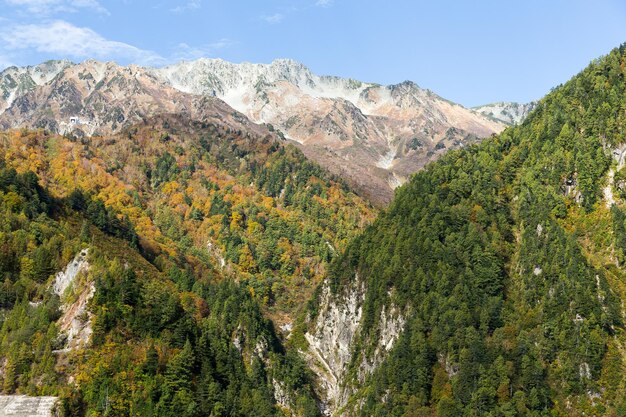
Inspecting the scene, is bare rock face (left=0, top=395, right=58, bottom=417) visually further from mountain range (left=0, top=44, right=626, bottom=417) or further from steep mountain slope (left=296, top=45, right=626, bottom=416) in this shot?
steep mountain slope (left=296, top=45, right=626, bottom=416)

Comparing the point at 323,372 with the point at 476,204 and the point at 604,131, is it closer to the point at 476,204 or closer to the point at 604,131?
the point at 476,204

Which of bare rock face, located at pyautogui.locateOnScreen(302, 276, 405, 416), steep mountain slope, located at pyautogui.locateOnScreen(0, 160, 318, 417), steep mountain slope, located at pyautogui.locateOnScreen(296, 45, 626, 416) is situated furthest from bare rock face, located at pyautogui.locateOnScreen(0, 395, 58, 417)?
bare rock face, located at pyautogui.locateOnScreen(302, 276, 405, 416)

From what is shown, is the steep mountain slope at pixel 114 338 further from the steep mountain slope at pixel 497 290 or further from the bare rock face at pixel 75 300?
the steep mountain slope at pixel 497 290

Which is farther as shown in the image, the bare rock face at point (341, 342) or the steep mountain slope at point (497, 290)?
the bare rock face at point (341, 342)

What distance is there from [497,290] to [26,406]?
106 m

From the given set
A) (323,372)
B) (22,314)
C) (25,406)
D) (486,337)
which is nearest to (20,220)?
(22,314)

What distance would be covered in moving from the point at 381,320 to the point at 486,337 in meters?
32.1

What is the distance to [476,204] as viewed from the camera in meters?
179

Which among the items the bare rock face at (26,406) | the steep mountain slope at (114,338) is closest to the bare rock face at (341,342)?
the steep mountain slope at (114,338)

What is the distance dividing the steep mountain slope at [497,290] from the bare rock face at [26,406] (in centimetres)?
6594

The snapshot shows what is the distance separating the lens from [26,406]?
4683 inches

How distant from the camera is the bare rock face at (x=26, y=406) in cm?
11744

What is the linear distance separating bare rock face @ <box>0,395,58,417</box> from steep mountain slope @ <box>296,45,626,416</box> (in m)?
65.9

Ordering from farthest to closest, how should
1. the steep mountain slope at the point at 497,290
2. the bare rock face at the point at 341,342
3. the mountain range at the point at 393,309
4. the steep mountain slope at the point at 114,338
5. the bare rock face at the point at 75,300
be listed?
the bare rock face at the point at 341,342 < the steep mountain slope at the point at 497,290 < the bare rock face at the point at 75,300 < the mountain range at the point at 393,309 < the steep mountain slope at the point at 114,338
